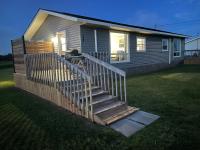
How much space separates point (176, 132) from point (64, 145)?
2259 millimetres

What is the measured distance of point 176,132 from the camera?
10.5 feet

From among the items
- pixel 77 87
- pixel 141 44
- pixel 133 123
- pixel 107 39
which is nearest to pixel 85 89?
pixel 77 87

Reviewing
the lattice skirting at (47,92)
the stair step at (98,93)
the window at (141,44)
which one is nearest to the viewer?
Result: the lattice skirting at (47,92)

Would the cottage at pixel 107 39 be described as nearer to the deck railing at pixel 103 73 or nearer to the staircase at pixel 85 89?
the deck railing at pixel 103 73

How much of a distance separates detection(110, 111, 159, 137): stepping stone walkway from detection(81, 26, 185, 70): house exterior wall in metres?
5.59

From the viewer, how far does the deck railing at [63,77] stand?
13.2 ft

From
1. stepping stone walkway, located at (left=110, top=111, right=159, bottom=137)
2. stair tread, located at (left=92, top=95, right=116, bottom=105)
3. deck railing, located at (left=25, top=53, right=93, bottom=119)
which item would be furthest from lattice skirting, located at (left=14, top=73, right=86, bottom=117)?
stepping stone walkway, located at (left=110, top=111, right=159, bottom=137)

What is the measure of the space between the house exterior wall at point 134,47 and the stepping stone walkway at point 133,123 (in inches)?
220

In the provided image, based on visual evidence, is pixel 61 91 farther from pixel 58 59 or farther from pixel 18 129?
pixel 18 129

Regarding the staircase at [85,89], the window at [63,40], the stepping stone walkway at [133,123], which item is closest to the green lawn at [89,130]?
the stepping stone walkway at [133,123]

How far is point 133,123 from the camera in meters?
3.79

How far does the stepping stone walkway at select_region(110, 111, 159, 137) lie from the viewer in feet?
11.3

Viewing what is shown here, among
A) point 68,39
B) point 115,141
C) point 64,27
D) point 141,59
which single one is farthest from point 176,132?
point 141,59

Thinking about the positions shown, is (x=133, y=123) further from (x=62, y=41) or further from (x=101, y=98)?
(x=62, y=41)
